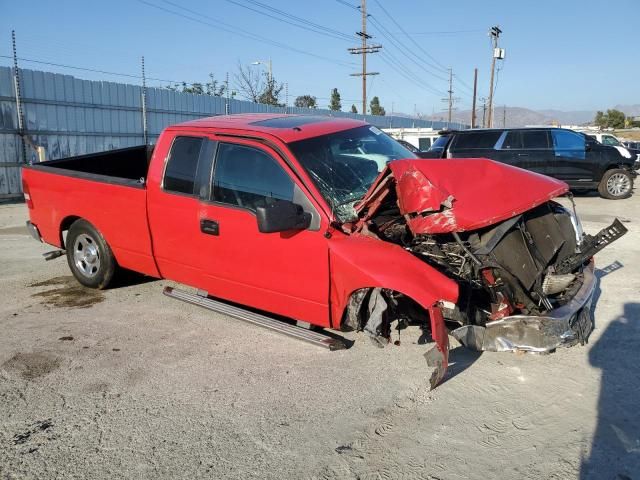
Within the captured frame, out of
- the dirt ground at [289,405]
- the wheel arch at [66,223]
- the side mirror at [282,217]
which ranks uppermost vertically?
the side mirror at [282,217]

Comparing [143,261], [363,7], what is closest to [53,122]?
[143,261]

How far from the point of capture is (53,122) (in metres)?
14.8

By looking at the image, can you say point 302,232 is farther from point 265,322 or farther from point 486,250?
point 486,250

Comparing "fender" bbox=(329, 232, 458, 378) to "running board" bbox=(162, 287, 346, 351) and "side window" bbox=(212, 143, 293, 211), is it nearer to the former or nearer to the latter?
"running board" bbox=(162, 287, 346, 351)

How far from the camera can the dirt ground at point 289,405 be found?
2.90 metres

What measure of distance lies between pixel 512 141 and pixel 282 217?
11417mm

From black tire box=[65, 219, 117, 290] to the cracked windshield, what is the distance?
2645 millimetres

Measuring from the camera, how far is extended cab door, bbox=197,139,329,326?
4055 millimetres

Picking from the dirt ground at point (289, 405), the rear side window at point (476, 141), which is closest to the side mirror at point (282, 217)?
the dirt ground at point (289, 405)

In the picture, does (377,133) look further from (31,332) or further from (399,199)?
(31,332)

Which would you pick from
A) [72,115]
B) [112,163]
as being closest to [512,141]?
[112,163]

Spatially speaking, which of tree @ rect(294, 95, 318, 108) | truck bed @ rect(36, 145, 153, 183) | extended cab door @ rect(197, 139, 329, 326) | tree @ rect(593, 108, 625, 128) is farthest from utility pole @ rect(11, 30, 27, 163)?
tree @ rect(593, 108, 625, 128)

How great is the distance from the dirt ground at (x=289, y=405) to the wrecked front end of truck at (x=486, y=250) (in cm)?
40

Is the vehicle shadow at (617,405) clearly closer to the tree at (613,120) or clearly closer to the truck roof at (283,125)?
the truck roof at (283,125)
